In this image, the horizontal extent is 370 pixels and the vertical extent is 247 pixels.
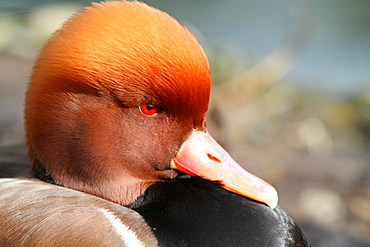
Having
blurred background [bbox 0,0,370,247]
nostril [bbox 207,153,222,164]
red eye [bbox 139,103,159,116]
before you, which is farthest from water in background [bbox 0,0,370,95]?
red eye [bbox 139,103,159,116]

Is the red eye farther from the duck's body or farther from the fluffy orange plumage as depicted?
the duck's body

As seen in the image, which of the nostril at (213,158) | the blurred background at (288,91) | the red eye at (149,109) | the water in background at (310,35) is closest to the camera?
the red eye at (149,109)

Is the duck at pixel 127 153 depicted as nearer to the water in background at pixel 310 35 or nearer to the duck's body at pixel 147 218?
the duck's body at pixel 147 218

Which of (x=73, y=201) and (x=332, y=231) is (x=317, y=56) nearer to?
(x=332, y=231)

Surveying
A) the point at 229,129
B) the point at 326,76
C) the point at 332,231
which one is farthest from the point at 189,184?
the point at 326,76

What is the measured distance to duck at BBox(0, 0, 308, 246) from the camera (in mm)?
2135

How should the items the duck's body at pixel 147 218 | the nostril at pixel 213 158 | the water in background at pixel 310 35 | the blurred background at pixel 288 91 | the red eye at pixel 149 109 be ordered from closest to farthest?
1. the duck's body at pixel 147 218
2. the red eye at pixel 149 109
3. the nostril at pixel 213 158
4. the blurred background at pixel 288 91
5. the water in background at pixel 310 35

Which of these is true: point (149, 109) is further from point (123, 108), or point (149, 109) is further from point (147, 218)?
point (147, 218)

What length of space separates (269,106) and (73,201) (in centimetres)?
310

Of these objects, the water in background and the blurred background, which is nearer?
the blurred background

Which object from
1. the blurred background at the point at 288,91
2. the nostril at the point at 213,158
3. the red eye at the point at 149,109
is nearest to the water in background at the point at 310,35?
the blurred background at the point at 288,91

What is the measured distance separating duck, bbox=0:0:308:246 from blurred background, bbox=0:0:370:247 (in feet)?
4.24

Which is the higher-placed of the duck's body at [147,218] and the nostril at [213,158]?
the nostril at [213,158]

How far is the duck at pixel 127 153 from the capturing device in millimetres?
2135
